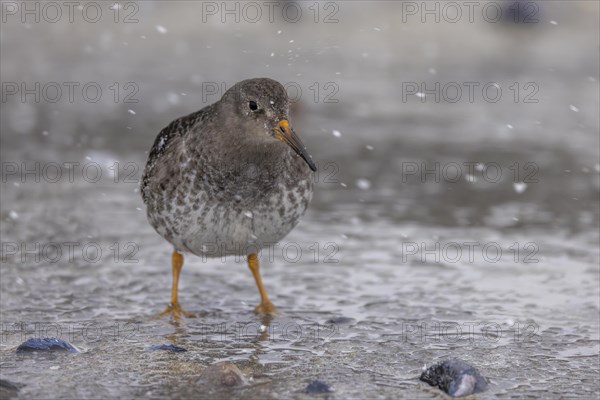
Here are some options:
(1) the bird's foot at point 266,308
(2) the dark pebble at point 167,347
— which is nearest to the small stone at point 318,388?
(2) the dark pebble at point 167,347

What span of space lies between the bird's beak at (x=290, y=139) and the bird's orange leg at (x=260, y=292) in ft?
3.76

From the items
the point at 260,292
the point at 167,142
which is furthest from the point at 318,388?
the point at 167,142

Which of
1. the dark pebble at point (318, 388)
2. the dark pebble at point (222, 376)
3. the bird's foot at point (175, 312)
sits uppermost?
the bird's foot at point (175, 312)

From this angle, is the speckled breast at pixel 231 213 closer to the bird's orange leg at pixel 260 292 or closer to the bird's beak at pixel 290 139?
the bird's beak at pixel 290 139

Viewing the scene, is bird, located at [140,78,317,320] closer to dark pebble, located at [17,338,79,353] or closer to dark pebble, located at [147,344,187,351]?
dark pebble, located at [147,344,187,351]

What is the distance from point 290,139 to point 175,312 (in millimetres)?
1486

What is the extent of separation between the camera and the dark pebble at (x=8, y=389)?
5.02m

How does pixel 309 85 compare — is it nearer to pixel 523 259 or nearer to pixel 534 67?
pixel 534 67

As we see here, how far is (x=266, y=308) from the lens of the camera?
705 centimetres

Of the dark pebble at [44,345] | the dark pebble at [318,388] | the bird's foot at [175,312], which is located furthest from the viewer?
the bird's foot at [175,312]

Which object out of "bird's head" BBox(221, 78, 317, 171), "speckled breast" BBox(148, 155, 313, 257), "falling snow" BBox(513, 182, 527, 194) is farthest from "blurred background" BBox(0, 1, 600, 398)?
"bird's head" BBox(221, 78, 317, 171)

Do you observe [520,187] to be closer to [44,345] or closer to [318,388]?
[318,388]

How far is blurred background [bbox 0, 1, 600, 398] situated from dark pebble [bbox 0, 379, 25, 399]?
51 mm

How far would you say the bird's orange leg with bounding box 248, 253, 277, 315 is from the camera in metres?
7.05
